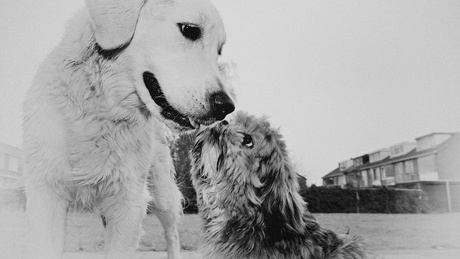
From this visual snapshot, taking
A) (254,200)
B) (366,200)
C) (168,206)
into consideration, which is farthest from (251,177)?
(366,200)

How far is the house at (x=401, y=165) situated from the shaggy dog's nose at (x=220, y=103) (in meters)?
1.10

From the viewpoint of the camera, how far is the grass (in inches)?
76.4

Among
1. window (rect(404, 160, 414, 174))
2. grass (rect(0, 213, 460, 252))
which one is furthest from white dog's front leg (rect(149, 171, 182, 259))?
window (rect(404, 160, 414, 174))

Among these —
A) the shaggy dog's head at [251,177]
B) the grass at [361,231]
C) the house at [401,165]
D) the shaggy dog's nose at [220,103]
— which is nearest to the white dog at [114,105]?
the shaggy dog's nose at [220,103]

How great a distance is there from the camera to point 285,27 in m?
2.28

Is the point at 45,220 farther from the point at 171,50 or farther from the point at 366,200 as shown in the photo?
the point at 366,200

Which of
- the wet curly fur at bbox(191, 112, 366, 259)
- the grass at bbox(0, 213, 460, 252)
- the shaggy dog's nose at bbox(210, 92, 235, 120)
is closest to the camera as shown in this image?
the shaggy dog's nose at bbox(210, 92, 235, 120)

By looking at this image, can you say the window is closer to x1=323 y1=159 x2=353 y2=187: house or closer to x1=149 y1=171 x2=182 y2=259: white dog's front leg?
x1=323 y1=159 x2=353 y2=187: house

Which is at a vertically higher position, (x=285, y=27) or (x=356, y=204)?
(x=285, y=27)

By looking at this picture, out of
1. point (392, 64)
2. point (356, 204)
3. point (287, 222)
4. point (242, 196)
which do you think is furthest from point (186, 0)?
point (356, 204)

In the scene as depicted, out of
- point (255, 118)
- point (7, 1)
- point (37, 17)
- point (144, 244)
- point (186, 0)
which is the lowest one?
point (144, 244)

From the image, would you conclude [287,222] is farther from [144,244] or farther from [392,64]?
[392,64]

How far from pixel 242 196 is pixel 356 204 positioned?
889 mm

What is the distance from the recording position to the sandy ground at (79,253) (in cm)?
177
